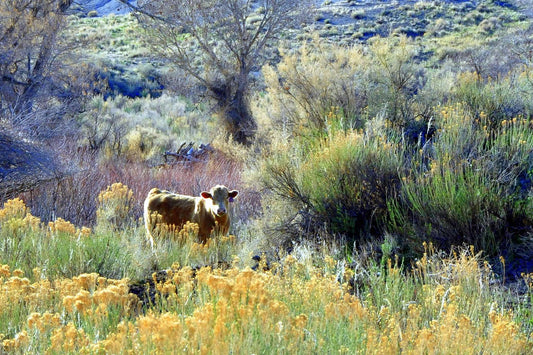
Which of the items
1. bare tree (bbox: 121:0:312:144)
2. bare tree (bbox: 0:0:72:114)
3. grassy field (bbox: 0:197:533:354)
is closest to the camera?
grassy field (bbox: 0:197:533:354)

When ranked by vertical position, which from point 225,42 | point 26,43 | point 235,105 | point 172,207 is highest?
point 26,43

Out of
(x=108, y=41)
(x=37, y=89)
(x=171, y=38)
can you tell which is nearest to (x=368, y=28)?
(x=108, y=41)

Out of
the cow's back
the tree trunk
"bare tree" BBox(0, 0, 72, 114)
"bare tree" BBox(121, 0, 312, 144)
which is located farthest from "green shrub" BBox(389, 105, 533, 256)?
"bare tree" BBox(121, 0, 312, 144)

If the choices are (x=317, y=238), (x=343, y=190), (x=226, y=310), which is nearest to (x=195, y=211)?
(x=317, y=238)

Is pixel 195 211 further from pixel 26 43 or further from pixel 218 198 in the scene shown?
pixel 26 43

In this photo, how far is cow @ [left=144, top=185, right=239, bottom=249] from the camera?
8.70m

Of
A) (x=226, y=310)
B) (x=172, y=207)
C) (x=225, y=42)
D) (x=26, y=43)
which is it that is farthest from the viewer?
(x=225, y=42)

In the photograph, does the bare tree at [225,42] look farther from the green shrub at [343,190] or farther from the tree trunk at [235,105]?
the green shrub at [343,190]

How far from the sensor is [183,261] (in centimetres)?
714

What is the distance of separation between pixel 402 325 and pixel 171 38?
18025 millimetres

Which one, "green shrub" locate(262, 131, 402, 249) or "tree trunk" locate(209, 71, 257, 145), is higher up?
"green shrub" locate(262, 131, 402, 249)

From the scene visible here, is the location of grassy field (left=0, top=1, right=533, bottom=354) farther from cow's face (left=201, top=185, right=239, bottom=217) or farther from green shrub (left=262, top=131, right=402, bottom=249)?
cow's face (left=201, top=185, right=239, bottom=217)

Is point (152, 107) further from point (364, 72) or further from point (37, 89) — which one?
point (364, 72)

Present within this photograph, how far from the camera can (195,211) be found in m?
9.10
